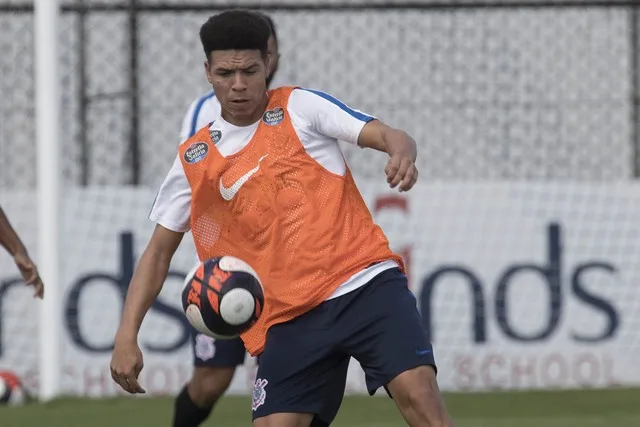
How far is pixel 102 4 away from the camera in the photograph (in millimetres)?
10633

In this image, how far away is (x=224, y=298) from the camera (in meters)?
5.18

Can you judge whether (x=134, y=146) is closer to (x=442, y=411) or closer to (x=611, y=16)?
(x=611, y=16)

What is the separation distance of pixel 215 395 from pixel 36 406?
275 cm

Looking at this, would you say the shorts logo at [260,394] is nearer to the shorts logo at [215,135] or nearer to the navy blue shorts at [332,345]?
the navy blue shorts at [332,345]

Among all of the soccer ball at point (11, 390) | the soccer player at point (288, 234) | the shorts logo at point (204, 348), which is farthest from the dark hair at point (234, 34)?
the soccer ball at point (11, 390)

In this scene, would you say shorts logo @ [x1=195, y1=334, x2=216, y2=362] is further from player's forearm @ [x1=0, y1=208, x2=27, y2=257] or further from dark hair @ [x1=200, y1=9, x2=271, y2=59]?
dark hair @ [x1=200, y1=9, x2=271, y2=59]

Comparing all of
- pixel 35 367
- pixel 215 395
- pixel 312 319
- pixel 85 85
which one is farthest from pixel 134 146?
pixel 312 319

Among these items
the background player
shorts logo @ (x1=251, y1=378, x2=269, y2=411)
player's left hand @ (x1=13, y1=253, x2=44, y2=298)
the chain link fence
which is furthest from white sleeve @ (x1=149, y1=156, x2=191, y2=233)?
the chain link fence

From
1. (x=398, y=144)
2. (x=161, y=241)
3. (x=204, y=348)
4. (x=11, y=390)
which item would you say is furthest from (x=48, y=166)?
(x=398, y=144)

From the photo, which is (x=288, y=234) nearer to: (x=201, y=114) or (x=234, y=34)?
(x=234, y=34)

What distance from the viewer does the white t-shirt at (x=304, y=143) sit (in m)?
5.55

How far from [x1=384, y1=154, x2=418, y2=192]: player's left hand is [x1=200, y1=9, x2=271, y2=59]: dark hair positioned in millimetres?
891

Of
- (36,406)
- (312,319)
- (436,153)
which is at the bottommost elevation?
(36,406)

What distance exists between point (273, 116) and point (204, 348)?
216cm
